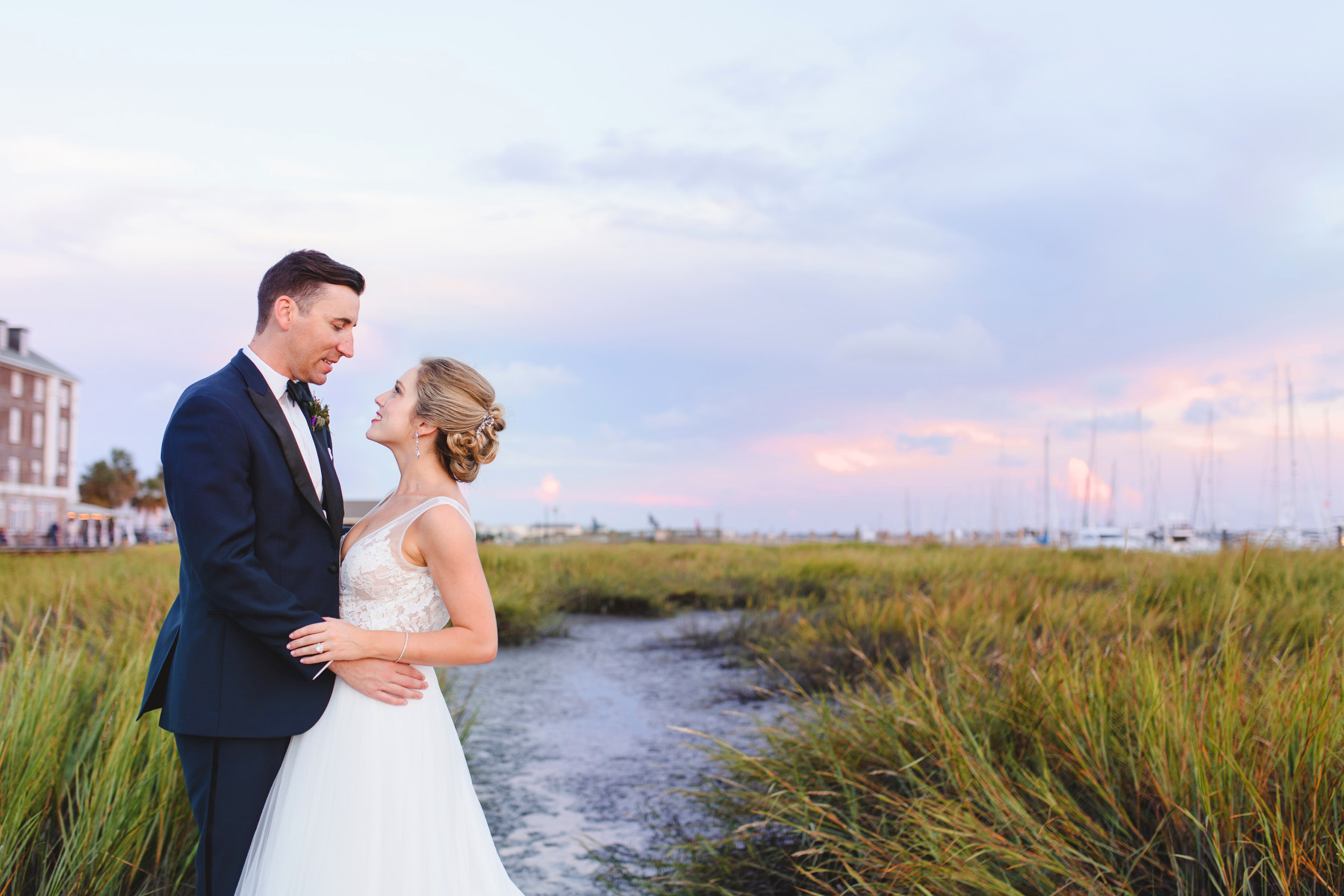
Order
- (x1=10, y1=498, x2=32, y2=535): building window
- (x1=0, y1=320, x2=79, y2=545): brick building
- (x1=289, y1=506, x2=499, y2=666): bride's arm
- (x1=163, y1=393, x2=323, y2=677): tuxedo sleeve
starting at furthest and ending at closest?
1. (x1=0, y1=320, x2=79, y2=545): brick building
2. (x1=10, y1=498, x2=32, y2=535): building window
3. (x1=289, y1=506, x2=499, y2=666): bride's arm
4. (x1=163, y1=393, x2=323, y2=677): tuxedo sleeve

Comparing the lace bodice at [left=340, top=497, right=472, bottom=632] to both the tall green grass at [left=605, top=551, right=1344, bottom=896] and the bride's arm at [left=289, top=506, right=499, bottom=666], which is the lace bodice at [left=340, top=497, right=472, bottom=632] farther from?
the tall green grass at [left=605, top=551, right=1344, bottom=896]

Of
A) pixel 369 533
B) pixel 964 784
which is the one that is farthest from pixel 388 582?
pixel 964 784

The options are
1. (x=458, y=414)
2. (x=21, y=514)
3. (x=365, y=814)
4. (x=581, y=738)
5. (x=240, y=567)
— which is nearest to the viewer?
(x=240, y=567)

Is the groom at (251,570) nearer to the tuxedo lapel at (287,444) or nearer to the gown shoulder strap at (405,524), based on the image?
the tuxedo lapel at (287,444)

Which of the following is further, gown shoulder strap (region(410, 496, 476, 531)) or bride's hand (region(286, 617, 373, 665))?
gown shoulder strap (region(410, 496, 476, 531))

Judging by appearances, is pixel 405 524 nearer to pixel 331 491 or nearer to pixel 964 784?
pixel 331 491

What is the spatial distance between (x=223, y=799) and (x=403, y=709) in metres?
0.45

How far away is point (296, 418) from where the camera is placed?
2.42 metres

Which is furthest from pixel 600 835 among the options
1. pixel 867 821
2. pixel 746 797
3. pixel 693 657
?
pixel 693 657

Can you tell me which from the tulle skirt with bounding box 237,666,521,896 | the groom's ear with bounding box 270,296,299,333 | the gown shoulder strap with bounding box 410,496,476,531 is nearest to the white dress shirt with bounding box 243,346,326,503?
the groom's ear with bounding box 270,296,299,333

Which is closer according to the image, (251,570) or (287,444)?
(251,570)

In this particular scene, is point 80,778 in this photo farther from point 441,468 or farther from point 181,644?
point 441,468

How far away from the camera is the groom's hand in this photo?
2244mm

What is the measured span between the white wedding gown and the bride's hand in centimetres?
16
